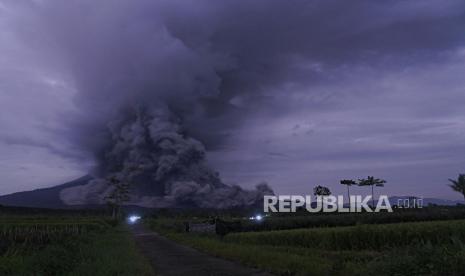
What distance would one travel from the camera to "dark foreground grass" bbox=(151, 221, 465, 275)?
11.9 metres

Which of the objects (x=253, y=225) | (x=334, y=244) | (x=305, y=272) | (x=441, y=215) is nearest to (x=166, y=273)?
(x=305, y=272)

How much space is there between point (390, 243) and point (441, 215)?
2499 cm

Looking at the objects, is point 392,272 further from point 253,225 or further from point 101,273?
point 253,225

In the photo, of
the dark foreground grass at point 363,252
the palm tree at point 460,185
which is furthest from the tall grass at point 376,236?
the palm tree at point 460,185

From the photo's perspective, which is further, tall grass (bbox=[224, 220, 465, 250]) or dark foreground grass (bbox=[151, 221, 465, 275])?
tall grass (bbox=[224, 220, 465, 250])

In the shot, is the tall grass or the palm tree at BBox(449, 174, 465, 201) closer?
the tall grass

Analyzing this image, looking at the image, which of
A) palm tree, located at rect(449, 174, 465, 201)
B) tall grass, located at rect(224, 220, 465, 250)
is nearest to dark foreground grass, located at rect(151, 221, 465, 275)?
tall grass, located at rect(224, 220, 465, 250)

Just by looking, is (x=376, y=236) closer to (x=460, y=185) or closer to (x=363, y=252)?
(x=363, y=252)

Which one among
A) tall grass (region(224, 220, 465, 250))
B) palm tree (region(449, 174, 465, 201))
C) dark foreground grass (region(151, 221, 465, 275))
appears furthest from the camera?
palm tree (region(449, 174, 465, 201))

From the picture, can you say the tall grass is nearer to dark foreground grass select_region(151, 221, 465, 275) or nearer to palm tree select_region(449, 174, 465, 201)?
dark foreground grass select_region(151, 221, 465, 275)

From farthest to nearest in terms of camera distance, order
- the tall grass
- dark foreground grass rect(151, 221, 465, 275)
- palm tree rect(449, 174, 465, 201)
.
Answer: palm tree rect(449, 174, 465, 201)
the tall grass
dark foreground grass rect(151, 221, 465, 275)

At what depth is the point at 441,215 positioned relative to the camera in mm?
47312

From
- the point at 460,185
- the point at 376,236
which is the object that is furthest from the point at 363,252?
the point at 460,185

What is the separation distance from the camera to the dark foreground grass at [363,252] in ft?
38.9
